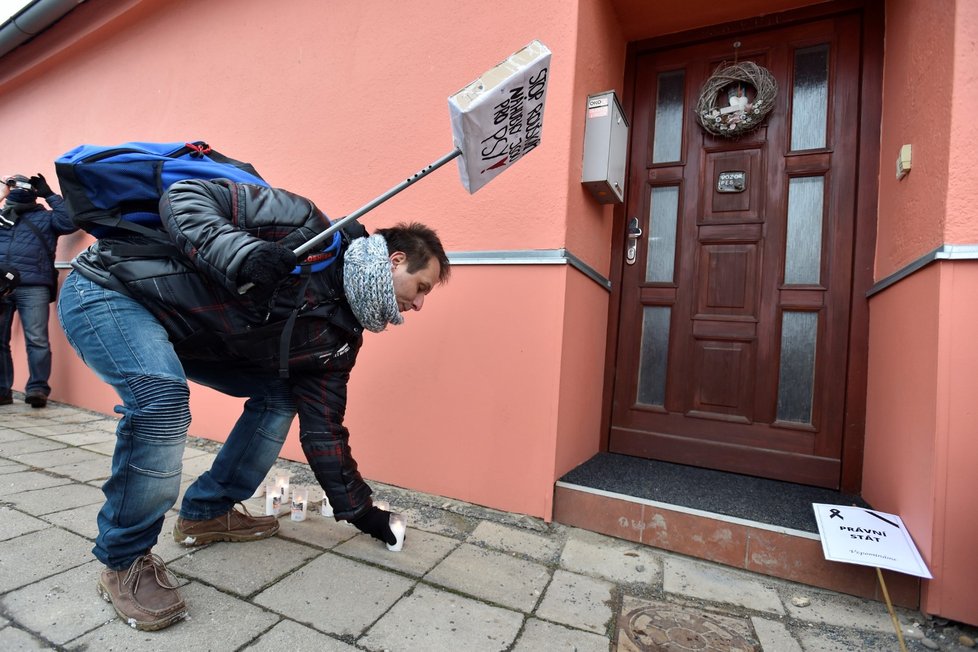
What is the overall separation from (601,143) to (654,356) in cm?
130

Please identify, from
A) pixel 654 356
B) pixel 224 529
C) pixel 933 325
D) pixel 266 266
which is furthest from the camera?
pixel 654 356

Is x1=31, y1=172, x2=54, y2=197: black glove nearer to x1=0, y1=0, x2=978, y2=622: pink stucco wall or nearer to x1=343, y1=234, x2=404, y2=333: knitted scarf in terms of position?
x1=0, y1=0, x2=978, y2=622: pink stucco wall

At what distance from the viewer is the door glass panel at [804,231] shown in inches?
107

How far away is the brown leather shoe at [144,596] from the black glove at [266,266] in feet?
3.07

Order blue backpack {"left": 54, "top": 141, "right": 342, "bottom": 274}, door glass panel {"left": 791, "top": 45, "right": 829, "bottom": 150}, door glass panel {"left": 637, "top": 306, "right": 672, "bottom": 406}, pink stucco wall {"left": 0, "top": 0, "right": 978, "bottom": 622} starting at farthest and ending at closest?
door glass panel {"left": 637, "top": 306, "right": 672, "bottom": 406} < door glass panel {"left": 791, "top": 45, "right": 829, "bottom": 150} < pink stucco wall {"left": 0, "top": 0, "right": 978, "bottom": 622} < blue backpack {"left": 54, "top": 141, "right": 342, "bottom": 274}

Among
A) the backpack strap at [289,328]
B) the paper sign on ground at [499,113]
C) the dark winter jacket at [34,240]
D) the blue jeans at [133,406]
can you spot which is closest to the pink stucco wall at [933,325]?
the paper sign on ground at [499,113]

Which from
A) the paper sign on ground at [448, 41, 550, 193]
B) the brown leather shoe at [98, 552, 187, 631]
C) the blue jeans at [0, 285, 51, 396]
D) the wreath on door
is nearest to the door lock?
the wreath on door

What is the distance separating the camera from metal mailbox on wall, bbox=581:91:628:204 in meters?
2.55

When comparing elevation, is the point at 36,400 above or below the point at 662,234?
below

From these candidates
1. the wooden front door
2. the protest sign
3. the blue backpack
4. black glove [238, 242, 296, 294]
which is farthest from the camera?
the wooden front door

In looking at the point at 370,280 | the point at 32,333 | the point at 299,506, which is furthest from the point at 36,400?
the point at 370,280

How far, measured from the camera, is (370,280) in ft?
5.37

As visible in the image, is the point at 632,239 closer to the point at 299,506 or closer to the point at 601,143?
the point at 601,143

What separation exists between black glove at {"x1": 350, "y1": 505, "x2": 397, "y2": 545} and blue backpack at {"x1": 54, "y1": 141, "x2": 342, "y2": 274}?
3.19 ft
